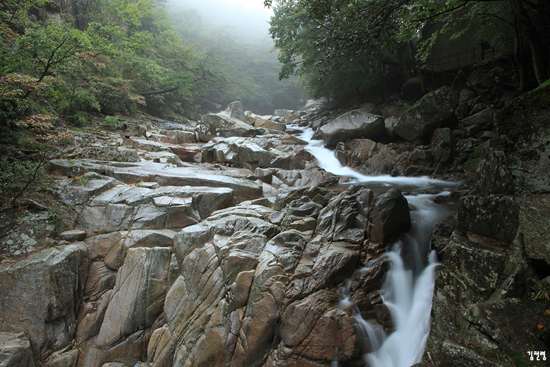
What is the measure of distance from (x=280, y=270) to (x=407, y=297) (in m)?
2.37

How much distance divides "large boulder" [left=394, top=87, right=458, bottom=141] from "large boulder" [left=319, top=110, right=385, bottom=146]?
1.69 metres

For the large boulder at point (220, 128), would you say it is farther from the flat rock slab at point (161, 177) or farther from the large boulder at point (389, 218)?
the large boulder at point (389, 218)

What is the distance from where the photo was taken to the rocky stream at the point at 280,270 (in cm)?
276

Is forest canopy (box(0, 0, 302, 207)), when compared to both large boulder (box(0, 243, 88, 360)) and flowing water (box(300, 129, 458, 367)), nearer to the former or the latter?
large boulder (box(0, 243, 88, 360))

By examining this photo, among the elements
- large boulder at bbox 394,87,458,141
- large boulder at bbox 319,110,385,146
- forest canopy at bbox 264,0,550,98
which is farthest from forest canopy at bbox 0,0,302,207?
large boulder at bbox 394,87,458,141

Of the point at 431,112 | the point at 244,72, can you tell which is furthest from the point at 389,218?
the point at 244,72

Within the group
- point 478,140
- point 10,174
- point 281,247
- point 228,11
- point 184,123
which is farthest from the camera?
point 228,11

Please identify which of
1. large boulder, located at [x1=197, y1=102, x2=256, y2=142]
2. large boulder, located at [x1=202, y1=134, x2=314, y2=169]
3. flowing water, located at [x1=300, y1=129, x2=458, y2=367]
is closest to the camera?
flowing water, located at [x1=300, y1=129, x2=458, y2=367]

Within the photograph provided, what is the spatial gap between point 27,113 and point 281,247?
823 centimetres

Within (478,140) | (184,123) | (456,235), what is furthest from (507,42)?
(184,123)

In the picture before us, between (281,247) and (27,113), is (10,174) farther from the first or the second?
(281,247)

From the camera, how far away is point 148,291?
207 inches

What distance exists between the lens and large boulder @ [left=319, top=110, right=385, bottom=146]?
13032 mm

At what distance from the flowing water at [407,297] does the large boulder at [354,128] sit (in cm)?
733
